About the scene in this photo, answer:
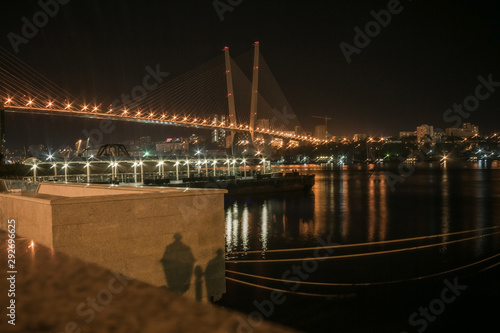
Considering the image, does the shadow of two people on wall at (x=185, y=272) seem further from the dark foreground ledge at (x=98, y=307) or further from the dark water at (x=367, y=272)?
the dark foreground ledge at (x=98, y=307)

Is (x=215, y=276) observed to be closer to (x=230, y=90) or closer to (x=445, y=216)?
(x=445, y=216)

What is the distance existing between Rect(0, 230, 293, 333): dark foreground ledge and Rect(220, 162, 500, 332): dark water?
8.3 inches

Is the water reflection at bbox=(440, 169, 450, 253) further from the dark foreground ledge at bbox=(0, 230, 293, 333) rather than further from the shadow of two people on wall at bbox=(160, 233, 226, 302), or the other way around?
the dark foreground ledge at bbox=(0, 230, 293, 333)

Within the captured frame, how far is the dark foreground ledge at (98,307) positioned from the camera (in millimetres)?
2004

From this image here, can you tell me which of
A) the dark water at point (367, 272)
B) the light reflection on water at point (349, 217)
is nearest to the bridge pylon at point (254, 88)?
the light reflection on water at point (349, 217)

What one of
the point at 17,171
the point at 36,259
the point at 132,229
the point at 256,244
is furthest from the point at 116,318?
the point at 17,171

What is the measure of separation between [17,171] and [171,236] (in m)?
26.4

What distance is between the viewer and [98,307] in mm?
2336

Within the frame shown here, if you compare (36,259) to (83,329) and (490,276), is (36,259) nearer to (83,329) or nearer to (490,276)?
(83,329)

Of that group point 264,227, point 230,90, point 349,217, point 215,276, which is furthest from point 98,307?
point 230,90

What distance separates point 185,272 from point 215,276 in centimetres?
52

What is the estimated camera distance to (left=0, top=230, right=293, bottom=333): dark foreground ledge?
6.57 ft

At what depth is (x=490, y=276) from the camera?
9516 millimetres

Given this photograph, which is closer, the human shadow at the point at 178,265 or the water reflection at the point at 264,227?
the human shadow at the point at 178,265
